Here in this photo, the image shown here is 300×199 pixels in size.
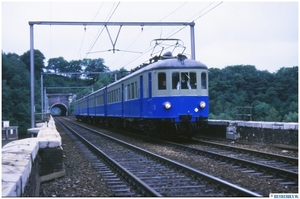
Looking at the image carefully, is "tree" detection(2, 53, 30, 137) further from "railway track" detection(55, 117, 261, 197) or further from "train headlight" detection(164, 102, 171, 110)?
"railway track" detection(55, 117, 261, 197)

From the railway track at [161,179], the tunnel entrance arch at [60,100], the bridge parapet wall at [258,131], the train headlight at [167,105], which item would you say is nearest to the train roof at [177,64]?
the train headlight at [167,105]

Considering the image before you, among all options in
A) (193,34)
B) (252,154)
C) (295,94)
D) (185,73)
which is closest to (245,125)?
(185,73)

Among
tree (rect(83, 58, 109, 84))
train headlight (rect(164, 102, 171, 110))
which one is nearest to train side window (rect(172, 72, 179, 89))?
train headlight (rect(164, 102, 171, 110))

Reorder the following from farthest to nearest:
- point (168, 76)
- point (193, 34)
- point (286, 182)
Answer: point (193, 34)
point (168, 76)
point (286, 182)

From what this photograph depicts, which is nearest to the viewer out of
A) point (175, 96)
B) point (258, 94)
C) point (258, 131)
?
point (258, 131)

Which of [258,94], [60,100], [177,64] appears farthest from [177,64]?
[60,100]

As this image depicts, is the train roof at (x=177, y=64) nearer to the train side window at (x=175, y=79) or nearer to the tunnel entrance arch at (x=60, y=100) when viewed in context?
the train side window at (x=175, y=79)

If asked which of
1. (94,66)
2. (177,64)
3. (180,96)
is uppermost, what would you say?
(94,66)

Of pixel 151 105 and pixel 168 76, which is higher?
pixel 168 76

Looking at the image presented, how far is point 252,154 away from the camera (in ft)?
36.7

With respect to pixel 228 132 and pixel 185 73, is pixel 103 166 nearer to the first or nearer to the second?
pixel 185 73

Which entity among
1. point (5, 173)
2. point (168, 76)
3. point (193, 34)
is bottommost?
point (5, 173)

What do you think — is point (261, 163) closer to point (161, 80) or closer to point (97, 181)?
point (97, 181)

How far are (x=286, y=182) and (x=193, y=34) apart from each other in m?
13.5
